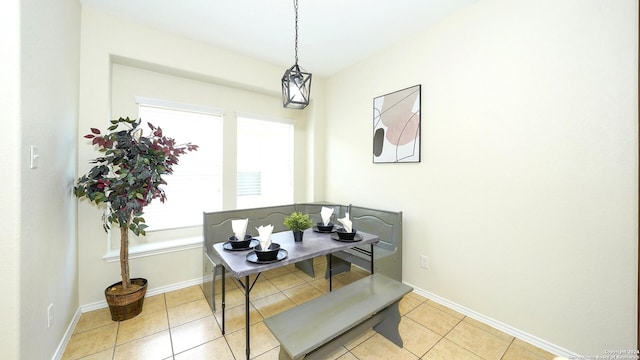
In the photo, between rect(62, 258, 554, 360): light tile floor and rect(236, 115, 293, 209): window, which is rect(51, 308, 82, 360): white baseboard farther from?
rect(236, 115, 293, 209): window

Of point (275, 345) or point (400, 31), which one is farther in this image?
point (400, 31)

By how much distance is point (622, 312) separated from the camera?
1548 mm

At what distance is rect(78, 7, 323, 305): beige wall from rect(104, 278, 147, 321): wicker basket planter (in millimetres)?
363

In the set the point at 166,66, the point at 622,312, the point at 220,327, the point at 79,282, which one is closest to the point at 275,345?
the point at 220,327

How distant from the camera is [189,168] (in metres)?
3.06

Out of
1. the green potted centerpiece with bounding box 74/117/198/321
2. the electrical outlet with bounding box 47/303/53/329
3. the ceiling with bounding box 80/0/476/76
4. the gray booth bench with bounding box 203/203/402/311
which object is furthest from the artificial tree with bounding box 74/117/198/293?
the ceiling with bounding box 80/0/476/76

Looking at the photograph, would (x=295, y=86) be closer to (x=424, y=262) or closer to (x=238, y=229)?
(x=238, y=229)

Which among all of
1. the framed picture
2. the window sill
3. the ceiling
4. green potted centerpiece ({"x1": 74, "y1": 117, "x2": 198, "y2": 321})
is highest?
the ceiling

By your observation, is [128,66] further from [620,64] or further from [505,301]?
[505,301]

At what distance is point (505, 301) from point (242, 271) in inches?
88.5

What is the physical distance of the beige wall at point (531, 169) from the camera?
61.8 inches

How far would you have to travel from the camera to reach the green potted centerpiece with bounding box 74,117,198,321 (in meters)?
2.03

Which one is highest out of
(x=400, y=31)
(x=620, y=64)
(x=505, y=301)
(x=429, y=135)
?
(x=400, y=31)

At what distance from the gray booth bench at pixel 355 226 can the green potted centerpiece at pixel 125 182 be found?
25.3 inches
